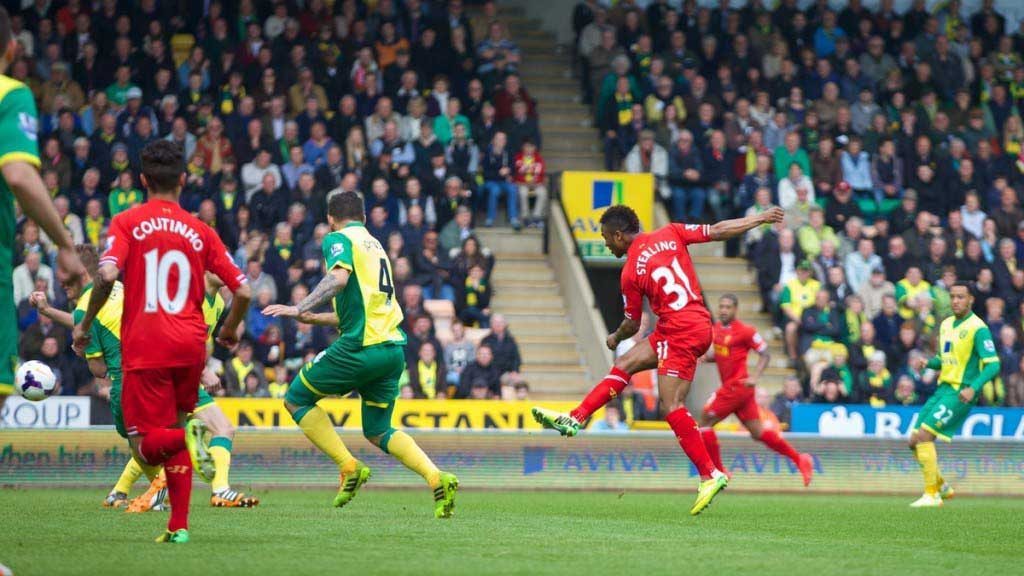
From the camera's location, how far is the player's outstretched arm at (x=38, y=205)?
22.4 ft

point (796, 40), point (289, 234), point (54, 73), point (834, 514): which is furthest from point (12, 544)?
point (796, 40)

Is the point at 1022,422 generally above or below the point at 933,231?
below

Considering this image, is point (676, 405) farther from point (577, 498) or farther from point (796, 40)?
point (796, 40)

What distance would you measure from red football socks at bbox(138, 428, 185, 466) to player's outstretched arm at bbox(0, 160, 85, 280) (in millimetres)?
1548

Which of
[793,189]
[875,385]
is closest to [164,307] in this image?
[875,385]

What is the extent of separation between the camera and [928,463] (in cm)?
1519

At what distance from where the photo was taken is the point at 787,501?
15.6 metres

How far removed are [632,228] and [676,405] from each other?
1.46 meters

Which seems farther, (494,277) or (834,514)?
(494,277)

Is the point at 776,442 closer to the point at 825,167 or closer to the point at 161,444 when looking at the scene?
the point at 161,444

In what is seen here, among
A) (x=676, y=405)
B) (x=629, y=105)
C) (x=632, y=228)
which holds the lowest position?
(x=676, y=405)

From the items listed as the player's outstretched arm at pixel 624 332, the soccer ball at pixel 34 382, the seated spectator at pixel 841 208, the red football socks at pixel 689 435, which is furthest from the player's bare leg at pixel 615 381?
the seated spectator at pixel 841 208

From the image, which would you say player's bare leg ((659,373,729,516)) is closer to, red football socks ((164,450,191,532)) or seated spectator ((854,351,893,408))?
red football socks ((164,450,191,532))

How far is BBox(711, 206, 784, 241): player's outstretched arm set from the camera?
11516 mm
